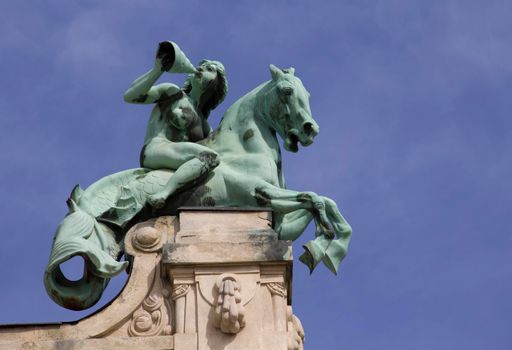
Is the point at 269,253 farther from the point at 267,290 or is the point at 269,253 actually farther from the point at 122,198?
the point at 122,198

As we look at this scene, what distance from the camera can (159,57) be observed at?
17.0m

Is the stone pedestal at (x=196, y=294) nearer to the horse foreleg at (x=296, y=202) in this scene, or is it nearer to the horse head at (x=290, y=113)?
the horse foreleg at (x=296, y=202)

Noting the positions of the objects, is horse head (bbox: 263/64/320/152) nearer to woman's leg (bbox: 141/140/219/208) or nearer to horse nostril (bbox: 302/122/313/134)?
horse nostril (bbox: 302/122/313/134)

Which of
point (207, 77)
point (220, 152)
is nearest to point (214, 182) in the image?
point (220, 152)

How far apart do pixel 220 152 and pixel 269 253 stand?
1.83 m


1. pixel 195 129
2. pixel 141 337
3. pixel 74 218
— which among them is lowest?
pixel 141 337

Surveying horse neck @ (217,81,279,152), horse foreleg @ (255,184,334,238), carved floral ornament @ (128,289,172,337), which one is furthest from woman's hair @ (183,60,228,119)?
carved floral ornament @ (128,289,172,337)

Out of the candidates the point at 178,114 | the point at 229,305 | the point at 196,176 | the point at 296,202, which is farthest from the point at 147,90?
the point at 229,305

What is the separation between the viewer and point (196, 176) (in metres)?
16.2

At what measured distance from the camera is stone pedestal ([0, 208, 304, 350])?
14.9 m

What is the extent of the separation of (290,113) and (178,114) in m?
1.24

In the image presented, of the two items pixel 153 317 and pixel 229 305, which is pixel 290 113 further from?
pixel 153 317

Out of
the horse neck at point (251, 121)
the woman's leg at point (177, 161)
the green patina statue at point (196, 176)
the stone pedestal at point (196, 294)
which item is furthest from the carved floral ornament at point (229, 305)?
the horse neck at point (251, 121)

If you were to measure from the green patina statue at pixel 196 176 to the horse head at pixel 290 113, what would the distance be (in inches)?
0.4
